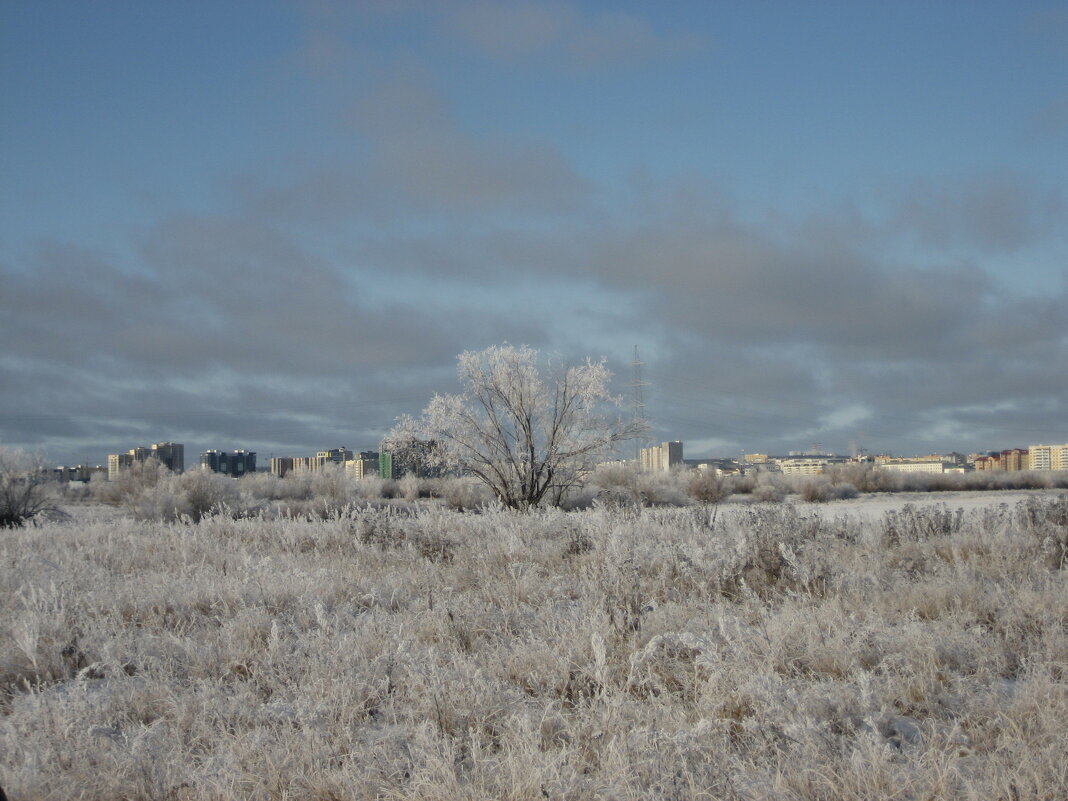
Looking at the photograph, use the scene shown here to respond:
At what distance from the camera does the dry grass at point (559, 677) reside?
3168 millimetres

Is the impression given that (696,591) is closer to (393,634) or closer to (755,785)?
(393,634)

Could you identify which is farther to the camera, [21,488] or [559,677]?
[21,488]

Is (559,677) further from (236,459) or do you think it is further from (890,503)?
(236,459)

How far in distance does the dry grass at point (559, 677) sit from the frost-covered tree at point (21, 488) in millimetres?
17360

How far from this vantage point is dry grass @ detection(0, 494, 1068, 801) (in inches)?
125

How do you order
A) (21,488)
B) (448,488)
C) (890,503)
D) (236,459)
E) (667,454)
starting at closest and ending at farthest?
(21,488), (448,488), (890,503), (667,454), (236,459)

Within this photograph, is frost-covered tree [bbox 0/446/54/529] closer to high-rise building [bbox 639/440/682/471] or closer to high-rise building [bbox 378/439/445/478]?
high-rise building [bbox 378/439/445/478]

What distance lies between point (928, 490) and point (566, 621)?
4699 centimetres

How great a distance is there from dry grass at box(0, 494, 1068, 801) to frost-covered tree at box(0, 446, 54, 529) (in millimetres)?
17360

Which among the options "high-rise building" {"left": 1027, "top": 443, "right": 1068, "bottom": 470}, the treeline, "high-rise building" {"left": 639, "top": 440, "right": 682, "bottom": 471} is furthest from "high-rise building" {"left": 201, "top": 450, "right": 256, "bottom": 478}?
"high-rise building" {"left": 1027, "top": 443, "right": 1068, "bottom": 470}

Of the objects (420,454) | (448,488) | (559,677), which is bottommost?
(559,677)

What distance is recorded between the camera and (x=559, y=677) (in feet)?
14.3

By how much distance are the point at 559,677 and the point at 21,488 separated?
80.1 ft

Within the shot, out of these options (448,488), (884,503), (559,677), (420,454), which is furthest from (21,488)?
(884,503)
